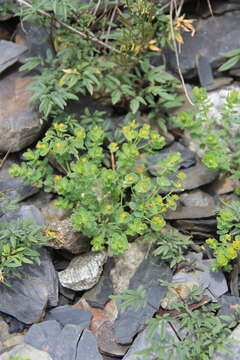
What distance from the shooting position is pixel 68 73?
11.3 ft

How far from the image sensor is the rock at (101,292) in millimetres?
2992

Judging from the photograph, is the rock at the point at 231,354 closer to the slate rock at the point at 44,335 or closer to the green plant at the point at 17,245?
the slate rock at the point at 44,335

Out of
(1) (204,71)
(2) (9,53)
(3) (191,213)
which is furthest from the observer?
(1) (204,71)

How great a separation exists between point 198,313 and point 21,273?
111 centimetres

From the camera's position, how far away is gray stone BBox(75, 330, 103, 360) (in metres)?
2.70

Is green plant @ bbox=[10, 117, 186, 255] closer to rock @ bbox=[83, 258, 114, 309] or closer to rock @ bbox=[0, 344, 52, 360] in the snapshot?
rock @ bbox=[83, 258, 114, 309]

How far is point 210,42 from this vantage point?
399 cm

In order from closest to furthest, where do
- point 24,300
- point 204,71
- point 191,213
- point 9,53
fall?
point 24,300
point 191,213
point 9,53
point 204,71

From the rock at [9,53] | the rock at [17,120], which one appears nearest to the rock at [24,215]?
the rock at [17,120]

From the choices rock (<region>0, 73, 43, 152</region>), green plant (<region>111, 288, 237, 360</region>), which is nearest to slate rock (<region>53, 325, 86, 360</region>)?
green plant (<region>111, 288, 237, 360</region>)

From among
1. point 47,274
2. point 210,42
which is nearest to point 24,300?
point 47,274

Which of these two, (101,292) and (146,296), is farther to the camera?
(101,292)

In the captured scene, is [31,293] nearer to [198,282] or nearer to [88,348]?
[88,348]

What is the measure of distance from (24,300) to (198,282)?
1.07 metres
